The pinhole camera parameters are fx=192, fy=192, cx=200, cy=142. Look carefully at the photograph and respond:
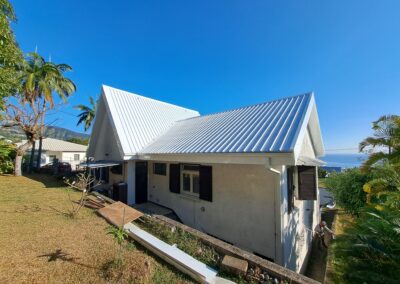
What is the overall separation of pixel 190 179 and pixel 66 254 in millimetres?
5296

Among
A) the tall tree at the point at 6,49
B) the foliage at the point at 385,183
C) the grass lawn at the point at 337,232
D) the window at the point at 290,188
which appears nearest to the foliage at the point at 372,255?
the grass lawn at the point at 337,232

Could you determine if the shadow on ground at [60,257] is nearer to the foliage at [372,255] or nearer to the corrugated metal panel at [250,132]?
the corrugated metal panel at [250,132]

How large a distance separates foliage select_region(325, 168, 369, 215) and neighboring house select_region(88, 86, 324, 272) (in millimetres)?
3734

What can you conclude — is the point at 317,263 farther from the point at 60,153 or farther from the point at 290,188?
the point at 60,153

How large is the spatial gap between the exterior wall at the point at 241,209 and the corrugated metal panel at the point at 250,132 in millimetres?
887

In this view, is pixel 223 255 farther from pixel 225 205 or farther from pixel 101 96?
pixel 101 96

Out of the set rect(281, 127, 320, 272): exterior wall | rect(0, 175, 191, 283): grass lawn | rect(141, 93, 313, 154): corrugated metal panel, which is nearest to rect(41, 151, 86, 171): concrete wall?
rect(0, 175, 191, 283): grass lawn

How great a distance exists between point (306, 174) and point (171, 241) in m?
5.44

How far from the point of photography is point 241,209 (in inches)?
270

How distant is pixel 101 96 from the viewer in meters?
12.9

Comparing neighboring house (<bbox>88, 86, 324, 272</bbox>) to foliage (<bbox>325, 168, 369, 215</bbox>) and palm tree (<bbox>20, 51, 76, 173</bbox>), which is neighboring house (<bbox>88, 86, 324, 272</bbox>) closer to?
foliage (<bbox>325, 168, 369, 215</bbox>)

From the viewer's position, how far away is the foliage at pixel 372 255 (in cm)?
348

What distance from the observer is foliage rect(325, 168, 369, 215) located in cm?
1272

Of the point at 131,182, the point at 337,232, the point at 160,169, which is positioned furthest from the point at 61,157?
the point at 337,232
